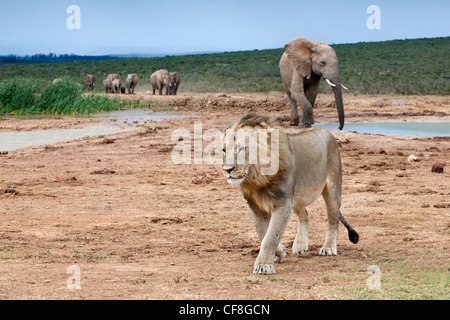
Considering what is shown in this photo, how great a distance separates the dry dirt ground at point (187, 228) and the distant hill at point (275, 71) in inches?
915

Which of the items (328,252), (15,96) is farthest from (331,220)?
(15,96)

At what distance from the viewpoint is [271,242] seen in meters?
5.89

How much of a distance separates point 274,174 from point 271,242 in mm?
574

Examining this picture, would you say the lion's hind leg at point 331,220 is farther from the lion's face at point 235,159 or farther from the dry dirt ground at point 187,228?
the lion's face at point 235,159

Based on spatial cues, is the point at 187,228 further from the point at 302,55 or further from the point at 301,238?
the point at 302,55

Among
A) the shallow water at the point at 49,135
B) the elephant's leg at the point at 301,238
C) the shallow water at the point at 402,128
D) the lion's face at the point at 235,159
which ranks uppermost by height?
the lion's face at the point at 235,159

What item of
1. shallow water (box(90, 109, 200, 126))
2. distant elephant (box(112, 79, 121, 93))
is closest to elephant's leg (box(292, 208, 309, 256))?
shallow water (box(90, 109, 200, 126))

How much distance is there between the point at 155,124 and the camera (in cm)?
2167

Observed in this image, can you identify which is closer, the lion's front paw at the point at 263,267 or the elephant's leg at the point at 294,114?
the lion's front paw at the point at 263,267

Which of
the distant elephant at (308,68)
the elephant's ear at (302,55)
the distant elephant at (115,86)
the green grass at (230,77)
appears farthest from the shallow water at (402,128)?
the distant elephant at (115,86)

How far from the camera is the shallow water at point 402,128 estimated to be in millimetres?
18812

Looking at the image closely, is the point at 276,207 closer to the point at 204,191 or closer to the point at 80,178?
the point at 204,191

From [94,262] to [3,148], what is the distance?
34.5ft

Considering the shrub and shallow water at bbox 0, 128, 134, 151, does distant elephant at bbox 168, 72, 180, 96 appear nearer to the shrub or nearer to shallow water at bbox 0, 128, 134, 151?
the shrub
